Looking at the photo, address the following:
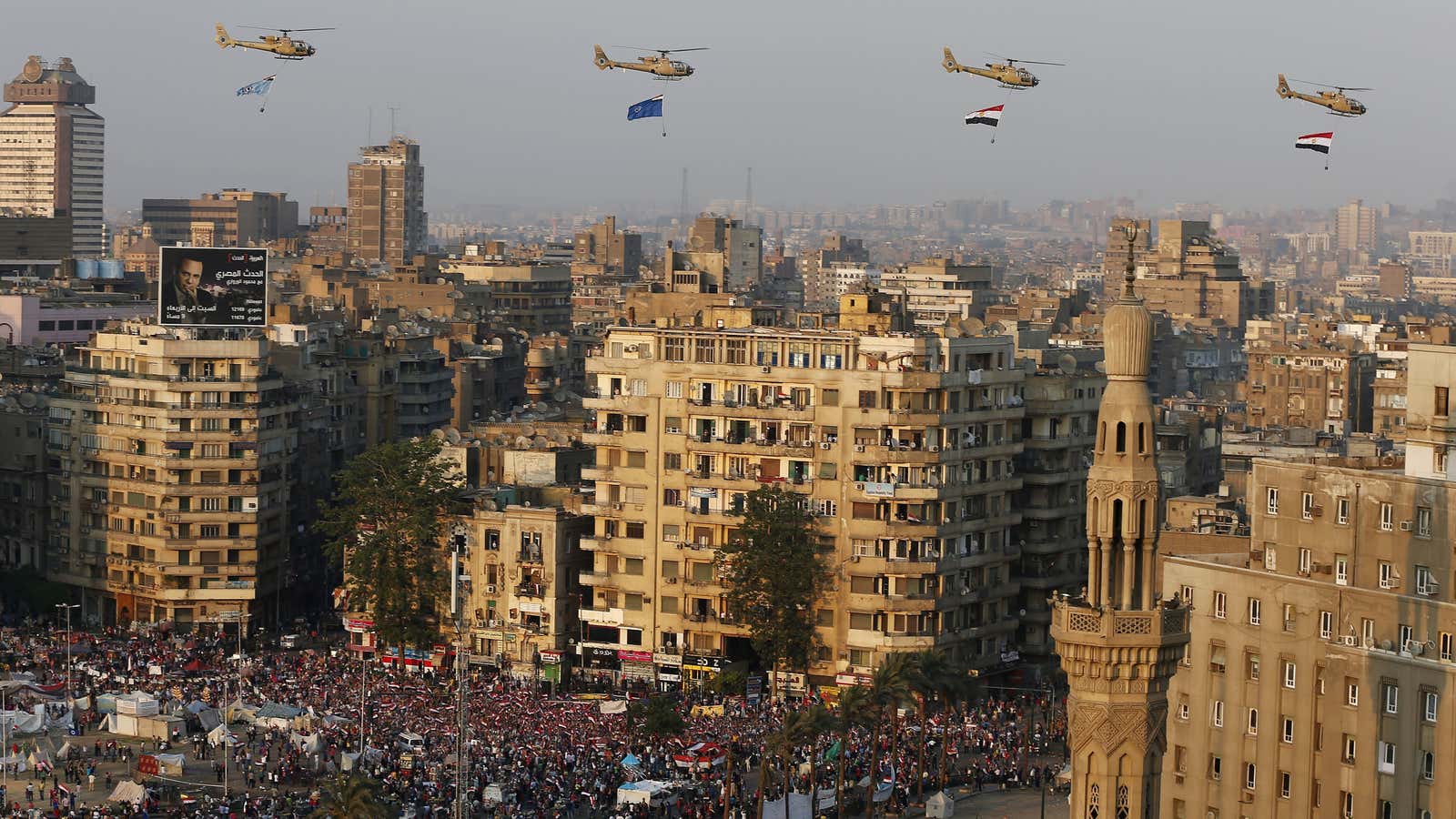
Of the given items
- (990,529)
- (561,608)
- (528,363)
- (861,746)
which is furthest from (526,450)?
(528,363)

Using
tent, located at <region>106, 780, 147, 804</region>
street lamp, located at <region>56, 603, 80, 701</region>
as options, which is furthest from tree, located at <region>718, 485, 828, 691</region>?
tent, located at <region>106, 780, 147, 804</region>

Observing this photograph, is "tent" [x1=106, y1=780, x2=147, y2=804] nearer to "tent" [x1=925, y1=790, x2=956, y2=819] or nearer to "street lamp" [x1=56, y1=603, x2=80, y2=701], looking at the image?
"street lamp" [x1=56, y1=603, x2=80, y2=701]

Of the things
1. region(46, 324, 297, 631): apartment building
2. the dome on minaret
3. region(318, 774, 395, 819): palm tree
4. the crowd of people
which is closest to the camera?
the dome on minaret

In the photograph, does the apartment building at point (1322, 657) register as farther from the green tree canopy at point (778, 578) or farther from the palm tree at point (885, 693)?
the green tree canopy at point (778, 578)

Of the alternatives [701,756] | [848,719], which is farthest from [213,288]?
[848,719]

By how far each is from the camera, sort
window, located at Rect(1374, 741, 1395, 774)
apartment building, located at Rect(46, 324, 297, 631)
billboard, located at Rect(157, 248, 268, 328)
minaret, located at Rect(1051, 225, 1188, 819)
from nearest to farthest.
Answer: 1. minaret, located at Rect(1051, 225, 1188, 819)
2. window, located at Rect(1374, 741, 1395, 774)
3. apartment building, located at Rect(46, 324, 297, 631)
4. billboard, located at Rect(157, 248, 268, 328)

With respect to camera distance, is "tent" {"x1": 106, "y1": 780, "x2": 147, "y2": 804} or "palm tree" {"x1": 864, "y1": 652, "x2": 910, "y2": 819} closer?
"tent" {"x1": 106, "y1": 780, "x2": 147, "y2": 804}

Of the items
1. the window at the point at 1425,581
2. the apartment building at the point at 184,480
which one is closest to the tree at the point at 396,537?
the apartment building at the point at 184,480
